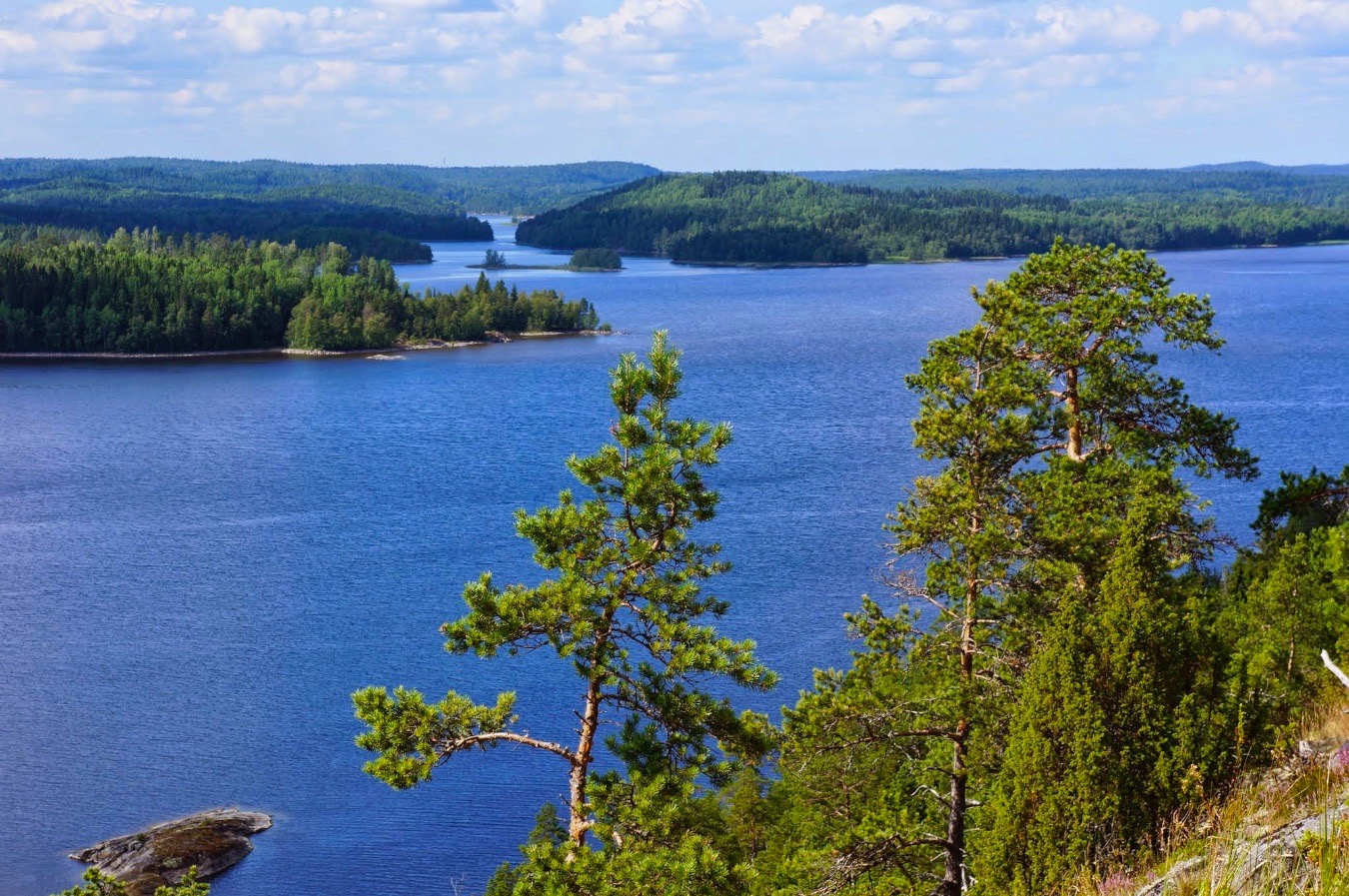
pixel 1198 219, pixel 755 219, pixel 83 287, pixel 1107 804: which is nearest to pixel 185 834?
pixel 1107 804

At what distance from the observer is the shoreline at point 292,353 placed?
95250 mm

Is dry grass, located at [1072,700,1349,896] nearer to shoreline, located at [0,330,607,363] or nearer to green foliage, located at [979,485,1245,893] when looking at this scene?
green foliage, located at [979,485,1245,893]

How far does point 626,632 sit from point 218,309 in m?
93.4

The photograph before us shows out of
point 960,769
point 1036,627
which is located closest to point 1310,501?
point 1036,627

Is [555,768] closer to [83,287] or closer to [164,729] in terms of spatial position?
[164,729]

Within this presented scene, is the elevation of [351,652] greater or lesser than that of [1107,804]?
lesser

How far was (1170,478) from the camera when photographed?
15.1m

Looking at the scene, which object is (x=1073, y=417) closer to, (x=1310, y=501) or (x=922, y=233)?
(x=1310, y=501)

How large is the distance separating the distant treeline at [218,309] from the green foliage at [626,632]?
3541 inches

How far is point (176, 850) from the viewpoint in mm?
25234

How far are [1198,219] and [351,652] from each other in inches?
7110

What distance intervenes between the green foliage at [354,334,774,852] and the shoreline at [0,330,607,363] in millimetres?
86880

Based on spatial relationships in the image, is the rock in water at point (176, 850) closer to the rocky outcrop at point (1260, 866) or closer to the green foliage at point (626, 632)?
the green foliage at point (626, 632)

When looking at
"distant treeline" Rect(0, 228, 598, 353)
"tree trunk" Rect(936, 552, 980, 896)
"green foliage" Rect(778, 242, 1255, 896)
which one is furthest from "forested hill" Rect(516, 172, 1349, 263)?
"tree trunk" Rect(936, 552, 980, 896)
